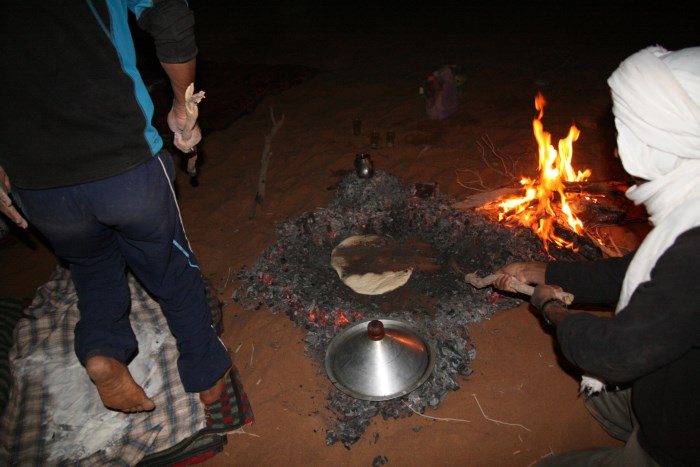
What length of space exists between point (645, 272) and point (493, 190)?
2653 millimetres

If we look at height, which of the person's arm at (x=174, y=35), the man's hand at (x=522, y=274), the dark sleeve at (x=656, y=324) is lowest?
the man's hand at (x=522, y=274)

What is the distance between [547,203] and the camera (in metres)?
3.77

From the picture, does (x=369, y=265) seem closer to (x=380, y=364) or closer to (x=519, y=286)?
(x=380, y=364)

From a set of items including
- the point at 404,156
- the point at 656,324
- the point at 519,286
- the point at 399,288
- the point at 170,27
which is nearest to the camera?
the point at 656,324

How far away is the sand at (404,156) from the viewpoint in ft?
8.71

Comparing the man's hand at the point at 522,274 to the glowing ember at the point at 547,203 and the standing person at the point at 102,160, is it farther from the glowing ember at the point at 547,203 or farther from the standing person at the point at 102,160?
the standing person at the point at 102,160

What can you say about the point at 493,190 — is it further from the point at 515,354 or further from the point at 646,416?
the point at 646,416

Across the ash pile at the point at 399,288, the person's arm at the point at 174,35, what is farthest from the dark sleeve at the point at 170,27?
the ash pile at the point at 399,288

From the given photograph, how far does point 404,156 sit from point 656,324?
13.1ft

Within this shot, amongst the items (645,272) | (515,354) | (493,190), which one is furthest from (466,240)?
(645,272)

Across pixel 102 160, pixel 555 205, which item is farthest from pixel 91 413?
pixel 555 205

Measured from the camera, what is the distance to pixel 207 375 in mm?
2658

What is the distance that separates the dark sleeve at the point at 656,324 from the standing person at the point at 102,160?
2.04m

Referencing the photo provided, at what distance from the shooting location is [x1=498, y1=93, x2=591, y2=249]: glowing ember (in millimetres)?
3666
